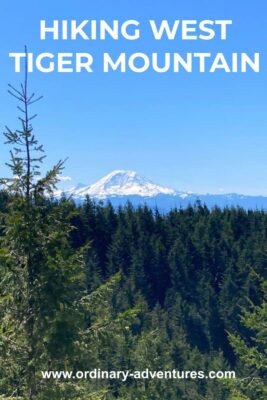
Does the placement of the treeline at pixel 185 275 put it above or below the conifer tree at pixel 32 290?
Result: below

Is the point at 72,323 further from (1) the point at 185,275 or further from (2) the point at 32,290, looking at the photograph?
(1) the point at 185,275

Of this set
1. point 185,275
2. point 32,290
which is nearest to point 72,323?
point 32,290

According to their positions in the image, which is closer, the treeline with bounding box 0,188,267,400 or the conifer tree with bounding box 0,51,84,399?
the conifer tree with bounding box 0,51,84,399

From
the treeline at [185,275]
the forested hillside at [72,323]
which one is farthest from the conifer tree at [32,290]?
the treeline at [185,275]

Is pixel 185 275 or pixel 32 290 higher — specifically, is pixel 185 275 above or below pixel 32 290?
below

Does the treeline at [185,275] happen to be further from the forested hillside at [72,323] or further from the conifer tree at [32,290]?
the conifer tree at [32,290]

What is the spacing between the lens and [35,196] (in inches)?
557

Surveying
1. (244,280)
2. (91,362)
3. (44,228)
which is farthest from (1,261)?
(244,280)

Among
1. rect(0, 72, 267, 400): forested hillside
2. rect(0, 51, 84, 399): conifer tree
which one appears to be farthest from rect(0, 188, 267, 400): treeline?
rect(0, 51, 84, 399): conifer tree

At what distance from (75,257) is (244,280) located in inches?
4513

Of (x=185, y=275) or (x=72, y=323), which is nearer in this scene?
(x=72, y=323)

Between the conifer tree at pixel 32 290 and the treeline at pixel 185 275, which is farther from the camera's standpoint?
the treeline at pixel 185 275

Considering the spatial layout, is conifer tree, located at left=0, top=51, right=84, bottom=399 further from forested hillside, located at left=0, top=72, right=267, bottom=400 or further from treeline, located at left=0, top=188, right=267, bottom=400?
treeline, located at left=0, top=188, right=267, bottom=400

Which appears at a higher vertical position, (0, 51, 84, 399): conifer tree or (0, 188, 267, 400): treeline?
(0, 51, 84, 399): conifer tree
